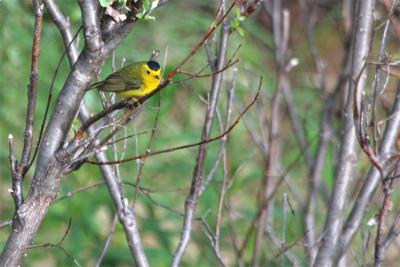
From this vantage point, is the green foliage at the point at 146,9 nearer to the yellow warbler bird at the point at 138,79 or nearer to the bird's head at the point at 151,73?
the yellow warbler bird at the point at 138,79

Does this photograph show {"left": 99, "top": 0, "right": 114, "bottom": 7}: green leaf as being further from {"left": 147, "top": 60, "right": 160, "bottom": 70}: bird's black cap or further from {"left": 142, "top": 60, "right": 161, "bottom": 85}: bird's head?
{"left": 142, "top": 60, "right": 161, "bottom": 85}: bird's head

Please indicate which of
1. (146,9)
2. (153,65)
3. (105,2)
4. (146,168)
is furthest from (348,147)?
(146,168)

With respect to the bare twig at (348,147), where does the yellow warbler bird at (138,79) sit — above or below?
above

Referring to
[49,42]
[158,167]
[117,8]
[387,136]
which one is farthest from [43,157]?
[49,42]

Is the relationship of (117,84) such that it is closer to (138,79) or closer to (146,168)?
(138,79)

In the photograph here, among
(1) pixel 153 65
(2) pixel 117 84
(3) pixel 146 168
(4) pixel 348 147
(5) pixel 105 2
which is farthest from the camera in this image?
(3) pixel 146 168

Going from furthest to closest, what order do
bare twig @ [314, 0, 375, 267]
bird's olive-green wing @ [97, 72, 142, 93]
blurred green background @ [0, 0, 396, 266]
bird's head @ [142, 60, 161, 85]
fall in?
blurred green background @ [0, 0, 396, 266]
bird's head @ [142, 60, 161, 85]
bird's olive-green wing @ [97, 72, 142, 93]
bare twig @ [314, 0, 375, 267]

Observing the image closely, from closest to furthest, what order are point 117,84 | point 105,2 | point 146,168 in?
point 105,2 → point 117,84 → point 146,168

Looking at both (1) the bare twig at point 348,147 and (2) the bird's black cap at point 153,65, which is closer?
(1) the bare twig at point 348,147

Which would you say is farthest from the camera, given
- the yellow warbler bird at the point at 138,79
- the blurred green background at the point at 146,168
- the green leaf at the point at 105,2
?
the blurred green background at the point at 146,168

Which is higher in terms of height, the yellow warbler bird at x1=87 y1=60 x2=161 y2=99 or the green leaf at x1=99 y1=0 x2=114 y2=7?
the yellow warbler bird at x1=87 y1=60 x2=161 y2=99

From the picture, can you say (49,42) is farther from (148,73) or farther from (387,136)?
(387,136)

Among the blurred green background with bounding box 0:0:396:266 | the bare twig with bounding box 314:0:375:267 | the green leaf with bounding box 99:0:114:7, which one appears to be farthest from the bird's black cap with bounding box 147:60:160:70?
the green leaf with bounding box 99:0:114:7

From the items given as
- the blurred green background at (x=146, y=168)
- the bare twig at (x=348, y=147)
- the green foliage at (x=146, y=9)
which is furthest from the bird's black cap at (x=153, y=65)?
the green foliage at (x=146, y=9)
